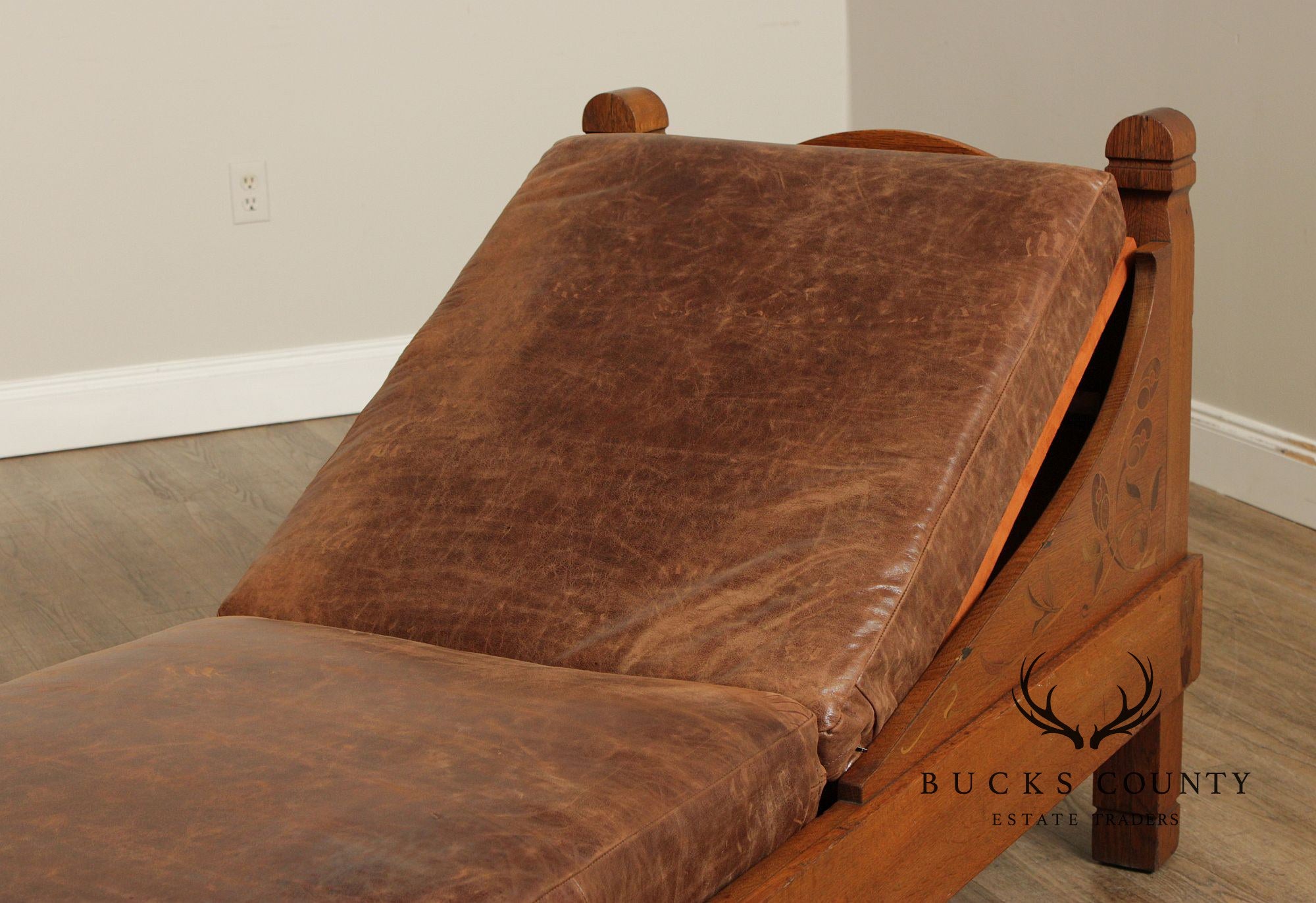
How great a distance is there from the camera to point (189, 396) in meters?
3.00

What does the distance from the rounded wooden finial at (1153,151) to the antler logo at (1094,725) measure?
0.40 meters

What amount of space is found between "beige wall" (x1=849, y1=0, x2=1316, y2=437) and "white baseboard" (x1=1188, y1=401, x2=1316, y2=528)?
0.02 meters

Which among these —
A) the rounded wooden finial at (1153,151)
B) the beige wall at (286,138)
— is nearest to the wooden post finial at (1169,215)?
the rounded wooden finial at (1153,151)

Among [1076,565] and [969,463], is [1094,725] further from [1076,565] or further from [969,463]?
[969,463]

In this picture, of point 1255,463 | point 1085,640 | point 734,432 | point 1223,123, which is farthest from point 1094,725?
point 1223,123

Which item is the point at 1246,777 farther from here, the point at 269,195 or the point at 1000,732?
the point at 269,195

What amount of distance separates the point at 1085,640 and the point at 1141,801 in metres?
0.32

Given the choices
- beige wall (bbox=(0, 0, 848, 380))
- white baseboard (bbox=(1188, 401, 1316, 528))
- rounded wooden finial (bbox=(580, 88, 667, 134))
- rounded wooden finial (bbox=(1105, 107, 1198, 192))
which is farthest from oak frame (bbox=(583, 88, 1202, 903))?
beige wall (bbox=(0, 0, 848, 380))

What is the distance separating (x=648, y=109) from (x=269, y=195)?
1703 millimetres

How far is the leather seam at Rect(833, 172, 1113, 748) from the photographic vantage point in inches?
39.3

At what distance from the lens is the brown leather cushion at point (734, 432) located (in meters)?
1.04

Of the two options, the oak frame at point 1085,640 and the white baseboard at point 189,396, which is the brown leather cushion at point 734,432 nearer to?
the oak frame at point 1085,640

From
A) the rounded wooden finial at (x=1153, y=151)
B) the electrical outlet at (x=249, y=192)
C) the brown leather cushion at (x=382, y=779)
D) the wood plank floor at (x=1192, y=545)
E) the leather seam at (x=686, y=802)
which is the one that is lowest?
the wood plank floor at (x=1192, y=545)

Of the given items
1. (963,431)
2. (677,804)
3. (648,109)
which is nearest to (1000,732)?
(963,431)
